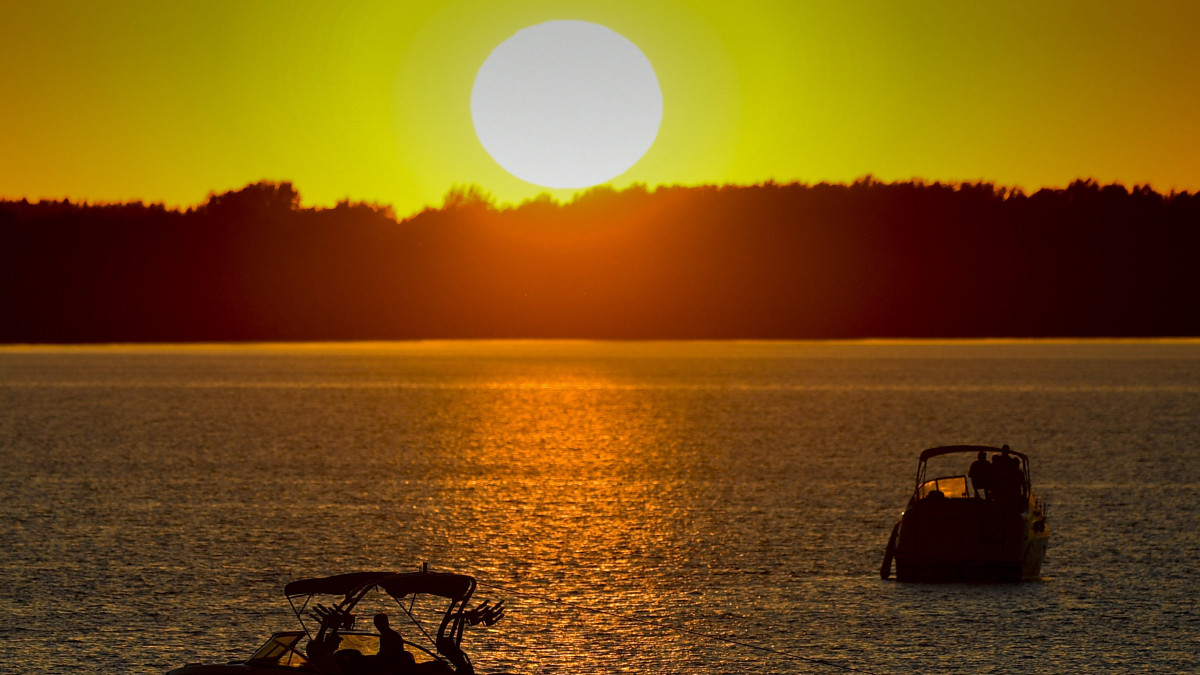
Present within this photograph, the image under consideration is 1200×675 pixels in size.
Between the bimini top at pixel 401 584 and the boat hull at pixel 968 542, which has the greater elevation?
the bimini top at pixel 401 584

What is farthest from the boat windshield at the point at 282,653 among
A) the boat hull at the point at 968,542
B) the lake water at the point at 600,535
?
the boat hull at the point at 968,542

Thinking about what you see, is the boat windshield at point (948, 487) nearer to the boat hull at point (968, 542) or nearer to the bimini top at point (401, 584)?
the boat hull at point (968, 542)

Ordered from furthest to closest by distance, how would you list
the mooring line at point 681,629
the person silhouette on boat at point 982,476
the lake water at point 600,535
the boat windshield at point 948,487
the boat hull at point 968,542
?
the boat windshield at point 948,487
the person silhouette on boat at point 982,476
the boat hull at point 968,542
the lake water at point 600,535
the mooring line at point 681,629

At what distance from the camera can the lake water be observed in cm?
1855

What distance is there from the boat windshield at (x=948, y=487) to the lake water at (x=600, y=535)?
1673 millimetres

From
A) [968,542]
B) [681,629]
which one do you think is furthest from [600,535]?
[681,629]

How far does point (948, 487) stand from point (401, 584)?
1681 cm

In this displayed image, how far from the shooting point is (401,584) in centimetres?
1208

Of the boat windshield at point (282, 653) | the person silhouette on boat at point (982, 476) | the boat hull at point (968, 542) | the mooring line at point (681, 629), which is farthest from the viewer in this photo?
the person silhouette on boat at point (982, 476)

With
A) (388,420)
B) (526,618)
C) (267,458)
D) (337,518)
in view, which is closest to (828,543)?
(526,618)

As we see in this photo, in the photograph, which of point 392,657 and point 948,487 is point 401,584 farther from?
point 948,487

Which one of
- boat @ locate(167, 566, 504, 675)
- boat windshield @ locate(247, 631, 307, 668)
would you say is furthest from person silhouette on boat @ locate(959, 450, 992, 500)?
boat windshield @ locate(247, 631, 307, 668)

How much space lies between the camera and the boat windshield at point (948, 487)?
24750 mm

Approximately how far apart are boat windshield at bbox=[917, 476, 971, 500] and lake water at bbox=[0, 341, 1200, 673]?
167 cm
